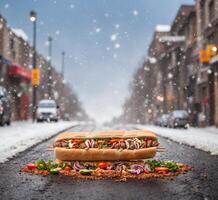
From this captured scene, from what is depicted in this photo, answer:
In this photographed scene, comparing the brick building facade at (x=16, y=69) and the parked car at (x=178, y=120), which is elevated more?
the brick building facade at (x=16, y=69)

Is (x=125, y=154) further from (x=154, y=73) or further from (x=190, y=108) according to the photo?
(x=154, y=73)

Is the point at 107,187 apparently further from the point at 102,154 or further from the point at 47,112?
the point at 47,112

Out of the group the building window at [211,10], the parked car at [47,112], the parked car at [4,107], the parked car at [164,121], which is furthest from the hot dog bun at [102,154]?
the parked car at [47,112]

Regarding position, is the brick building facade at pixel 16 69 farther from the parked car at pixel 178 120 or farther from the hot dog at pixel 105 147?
the hot dog at pixel 105 147

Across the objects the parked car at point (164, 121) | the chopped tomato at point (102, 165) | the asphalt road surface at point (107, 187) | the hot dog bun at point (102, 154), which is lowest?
the asphalt road surface at point (107, 187)

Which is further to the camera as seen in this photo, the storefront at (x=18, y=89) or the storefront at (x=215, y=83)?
the storefront at (x=18, y=89)

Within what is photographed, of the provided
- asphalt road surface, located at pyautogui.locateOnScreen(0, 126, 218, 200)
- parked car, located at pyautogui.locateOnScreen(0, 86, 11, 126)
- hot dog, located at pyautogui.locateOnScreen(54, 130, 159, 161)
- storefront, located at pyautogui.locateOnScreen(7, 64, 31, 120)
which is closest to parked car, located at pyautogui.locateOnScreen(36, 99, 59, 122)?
storefront, located at pyautogui.locateOnScreen(7, 64, 31, 120)
